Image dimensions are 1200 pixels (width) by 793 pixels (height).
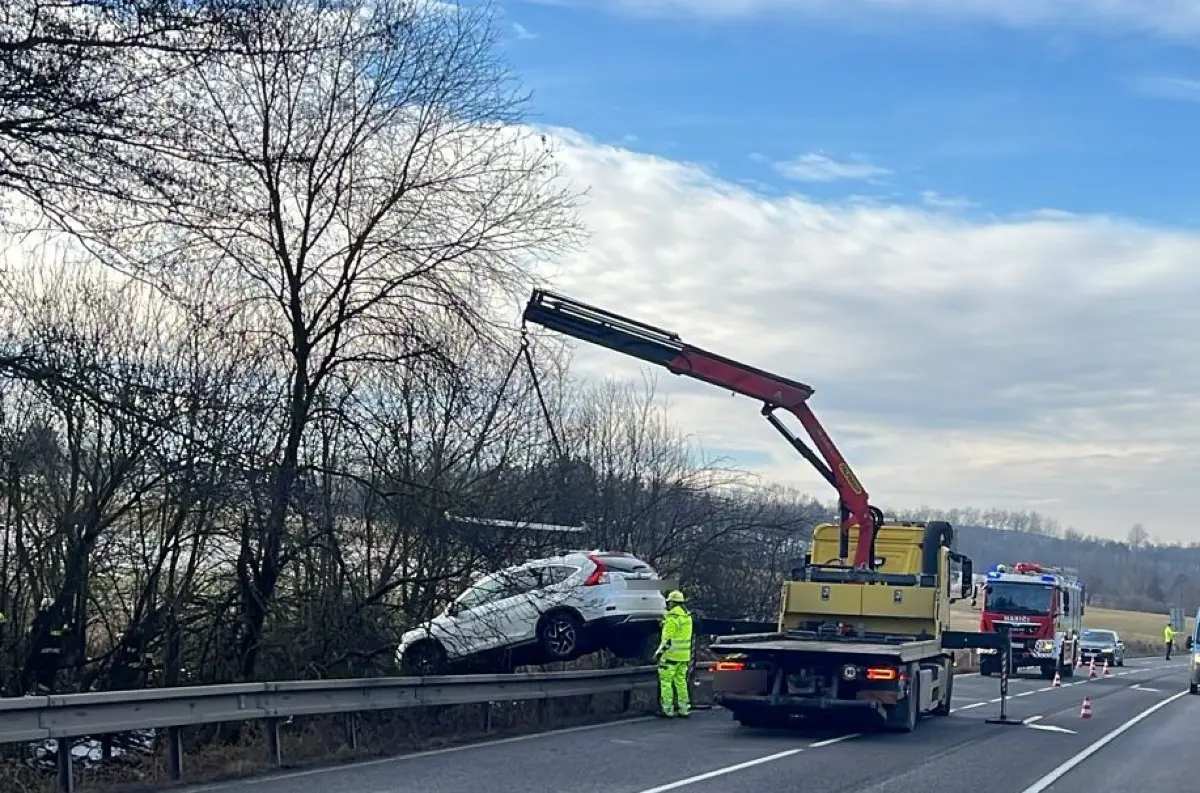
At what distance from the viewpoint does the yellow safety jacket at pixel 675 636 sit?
19.3 meters

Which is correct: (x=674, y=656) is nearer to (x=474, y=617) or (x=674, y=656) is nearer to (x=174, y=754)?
(x=474, y=617)

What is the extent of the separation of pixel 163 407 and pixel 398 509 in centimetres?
464

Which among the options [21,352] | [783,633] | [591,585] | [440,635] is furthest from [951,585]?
[21,352]

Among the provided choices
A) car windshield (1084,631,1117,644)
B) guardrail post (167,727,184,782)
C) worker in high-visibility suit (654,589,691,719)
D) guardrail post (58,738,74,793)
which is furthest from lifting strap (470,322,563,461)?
car windshield (1084,631,1117,644)

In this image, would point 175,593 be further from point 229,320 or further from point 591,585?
point 591,585

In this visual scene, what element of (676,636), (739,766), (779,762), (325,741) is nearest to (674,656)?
(676,636)

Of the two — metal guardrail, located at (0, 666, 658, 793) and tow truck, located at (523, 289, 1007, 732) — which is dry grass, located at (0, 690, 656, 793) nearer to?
metal guardrail, located at (0, 666, 658, 793)

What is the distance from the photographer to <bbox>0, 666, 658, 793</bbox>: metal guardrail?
36.2 ft

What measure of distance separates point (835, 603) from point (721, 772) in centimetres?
732

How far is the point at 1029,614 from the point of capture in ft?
126

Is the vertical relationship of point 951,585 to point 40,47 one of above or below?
below

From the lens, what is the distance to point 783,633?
2059 cm

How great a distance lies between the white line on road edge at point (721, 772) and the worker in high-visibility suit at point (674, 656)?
3388mm

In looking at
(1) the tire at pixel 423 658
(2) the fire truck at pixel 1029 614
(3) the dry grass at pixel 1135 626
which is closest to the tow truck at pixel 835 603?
(1) the tire at pixel 423 658
